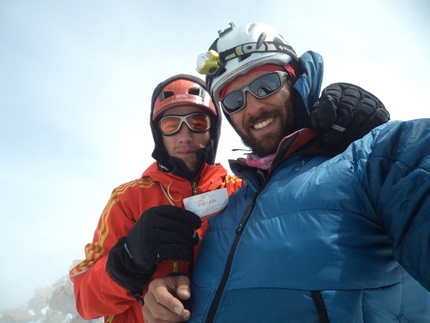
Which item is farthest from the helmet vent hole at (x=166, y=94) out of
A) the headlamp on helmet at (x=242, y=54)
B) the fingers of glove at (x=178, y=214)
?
the fingers of glove at (x=178, y=214)

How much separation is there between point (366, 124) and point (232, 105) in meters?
1.21

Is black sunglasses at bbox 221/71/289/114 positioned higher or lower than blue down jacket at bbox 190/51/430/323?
higher

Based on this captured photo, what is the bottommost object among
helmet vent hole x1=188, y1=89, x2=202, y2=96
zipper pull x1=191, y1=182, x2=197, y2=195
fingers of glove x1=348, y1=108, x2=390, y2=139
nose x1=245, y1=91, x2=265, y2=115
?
zipper pull x1=191, y1=182, x2=197, y2=195

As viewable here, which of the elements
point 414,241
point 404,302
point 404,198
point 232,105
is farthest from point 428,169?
point 232,105

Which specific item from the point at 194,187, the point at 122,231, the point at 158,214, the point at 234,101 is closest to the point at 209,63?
the point at 234,101

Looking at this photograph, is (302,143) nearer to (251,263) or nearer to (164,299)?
(251,263)

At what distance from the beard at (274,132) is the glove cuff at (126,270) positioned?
1.29 metres

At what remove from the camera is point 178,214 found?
1678mm

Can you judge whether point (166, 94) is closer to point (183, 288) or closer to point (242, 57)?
point (242, 57)

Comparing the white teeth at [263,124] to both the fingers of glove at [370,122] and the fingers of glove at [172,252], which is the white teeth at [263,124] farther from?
the fingers of glove at [172,252]

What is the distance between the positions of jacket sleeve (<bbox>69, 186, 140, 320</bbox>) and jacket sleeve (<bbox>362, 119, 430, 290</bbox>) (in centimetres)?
176

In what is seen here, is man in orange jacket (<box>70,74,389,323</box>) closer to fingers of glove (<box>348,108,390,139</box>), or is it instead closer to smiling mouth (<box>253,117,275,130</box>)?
fingers of glove (<box>348,108,390,139</box>)

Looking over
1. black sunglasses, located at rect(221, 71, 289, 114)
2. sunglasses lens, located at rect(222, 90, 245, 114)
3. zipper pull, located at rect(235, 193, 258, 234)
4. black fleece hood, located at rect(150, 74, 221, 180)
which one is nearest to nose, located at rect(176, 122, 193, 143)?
black fleece hood, located at rect(150, 74, 221, 180)

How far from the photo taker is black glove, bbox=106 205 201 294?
5.26 feet
